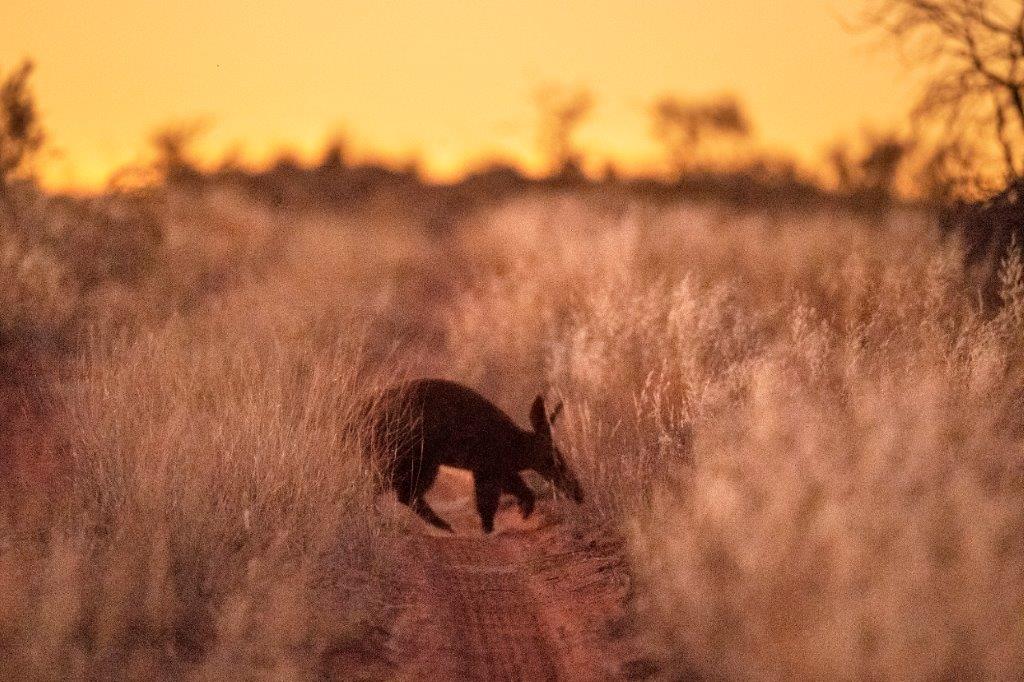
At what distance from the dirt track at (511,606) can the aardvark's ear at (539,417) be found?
1.74 ft

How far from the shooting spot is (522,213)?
1823 centimetres

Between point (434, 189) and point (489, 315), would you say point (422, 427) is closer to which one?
point (489, 315)

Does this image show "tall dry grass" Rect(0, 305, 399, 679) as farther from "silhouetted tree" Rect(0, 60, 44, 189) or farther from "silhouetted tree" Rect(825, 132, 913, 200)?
"silhouetted tree" Rect(825, 132, 913, 200)

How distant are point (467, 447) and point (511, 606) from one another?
49.7 inches

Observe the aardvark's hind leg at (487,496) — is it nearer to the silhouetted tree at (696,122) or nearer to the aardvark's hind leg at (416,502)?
the aardvark's hind leg at (416,502)

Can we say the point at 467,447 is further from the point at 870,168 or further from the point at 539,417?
the point at 870,168

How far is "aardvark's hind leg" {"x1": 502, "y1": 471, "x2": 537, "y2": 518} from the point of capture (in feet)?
19.5

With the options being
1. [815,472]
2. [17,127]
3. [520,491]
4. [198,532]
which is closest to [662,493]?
[815,472]

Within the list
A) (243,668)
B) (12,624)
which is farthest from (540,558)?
(12,624)

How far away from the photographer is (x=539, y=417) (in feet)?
19.2

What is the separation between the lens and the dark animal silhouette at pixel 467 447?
5.77 m

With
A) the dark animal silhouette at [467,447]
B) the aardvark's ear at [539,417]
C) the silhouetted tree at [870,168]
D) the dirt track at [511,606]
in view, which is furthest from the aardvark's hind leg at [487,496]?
the silhouetted tree at [870,168]

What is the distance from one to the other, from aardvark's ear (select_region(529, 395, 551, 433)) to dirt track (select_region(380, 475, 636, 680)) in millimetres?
532

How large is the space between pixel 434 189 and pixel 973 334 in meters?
29.4
